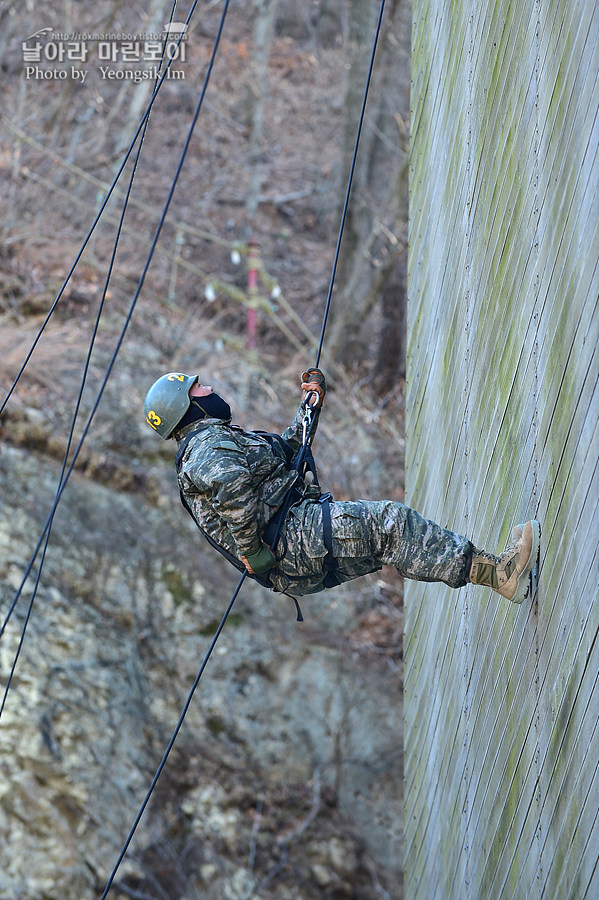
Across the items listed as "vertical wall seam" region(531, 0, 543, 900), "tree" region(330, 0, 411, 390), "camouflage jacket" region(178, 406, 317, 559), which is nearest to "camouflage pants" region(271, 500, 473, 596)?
"camouflage jacket" region(178, 406, 317, 559)

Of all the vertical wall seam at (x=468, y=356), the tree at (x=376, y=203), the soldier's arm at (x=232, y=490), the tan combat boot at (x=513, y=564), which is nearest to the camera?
the tan combat boot at (x=513, y=564)

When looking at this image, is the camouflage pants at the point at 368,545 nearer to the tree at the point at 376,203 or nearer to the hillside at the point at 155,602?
the hillside at the point at 155,602

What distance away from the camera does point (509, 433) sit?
5285mm

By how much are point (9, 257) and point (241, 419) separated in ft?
16.2

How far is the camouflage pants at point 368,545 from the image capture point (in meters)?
5.17

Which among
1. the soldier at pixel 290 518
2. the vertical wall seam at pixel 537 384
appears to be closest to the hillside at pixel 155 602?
the soldier at pixel 290 518

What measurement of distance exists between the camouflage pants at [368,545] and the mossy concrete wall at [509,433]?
37cm

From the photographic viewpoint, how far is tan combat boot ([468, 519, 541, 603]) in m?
4.73

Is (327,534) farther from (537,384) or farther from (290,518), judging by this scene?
(537,384)

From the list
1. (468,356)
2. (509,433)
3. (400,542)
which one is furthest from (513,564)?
(468,356)

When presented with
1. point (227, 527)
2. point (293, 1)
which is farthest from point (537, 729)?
point (293, 1)

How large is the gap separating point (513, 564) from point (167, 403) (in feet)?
6.69

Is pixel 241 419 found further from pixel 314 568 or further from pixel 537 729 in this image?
pixel 537 729

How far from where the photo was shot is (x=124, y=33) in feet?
73.1
